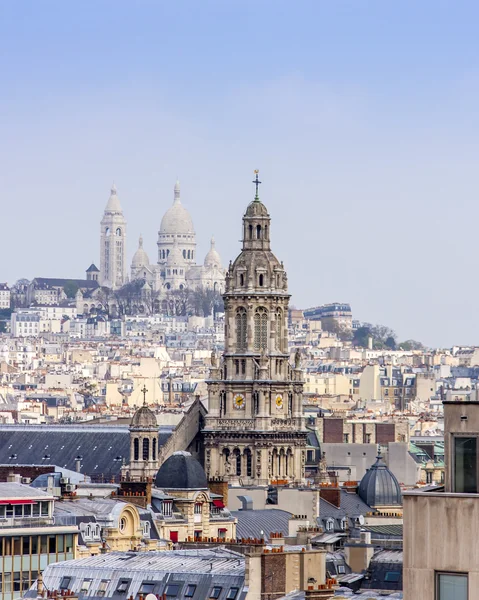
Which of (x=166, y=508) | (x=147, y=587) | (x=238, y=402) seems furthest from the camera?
(x=238, y=402)

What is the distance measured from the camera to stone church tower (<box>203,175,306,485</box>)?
294ft

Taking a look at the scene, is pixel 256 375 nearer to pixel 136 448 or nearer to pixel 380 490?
pixel 136 448

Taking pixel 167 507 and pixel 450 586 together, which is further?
pixel 167 507

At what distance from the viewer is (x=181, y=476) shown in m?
67.9

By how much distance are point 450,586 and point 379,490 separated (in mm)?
56563

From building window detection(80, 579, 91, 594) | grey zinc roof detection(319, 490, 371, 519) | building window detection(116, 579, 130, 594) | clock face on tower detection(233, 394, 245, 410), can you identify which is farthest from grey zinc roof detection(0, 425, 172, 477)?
building window detection(116, 579, 130, 594)

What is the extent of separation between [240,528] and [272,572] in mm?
29530

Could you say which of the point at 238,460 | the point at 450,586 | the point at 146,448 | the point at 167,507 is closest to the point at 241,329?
the point at 238,460

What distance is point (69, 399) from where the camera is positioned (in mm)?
196000

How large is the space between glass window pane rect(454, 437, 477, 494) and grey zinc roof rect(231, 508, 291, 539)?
1732 inches

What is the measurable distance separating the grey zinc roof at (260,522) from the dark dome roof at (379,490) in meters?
5.46

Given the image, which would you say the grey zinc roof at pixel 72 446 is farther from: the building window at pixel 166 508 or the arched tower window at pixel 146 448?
the building window at pixel 166 508

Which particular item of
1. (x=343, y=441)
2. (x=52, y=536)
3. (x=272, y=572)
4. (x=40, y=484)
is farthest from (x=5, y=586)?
(x=343, y=441)

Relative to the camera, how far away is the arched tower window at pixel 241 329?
9194 cm
